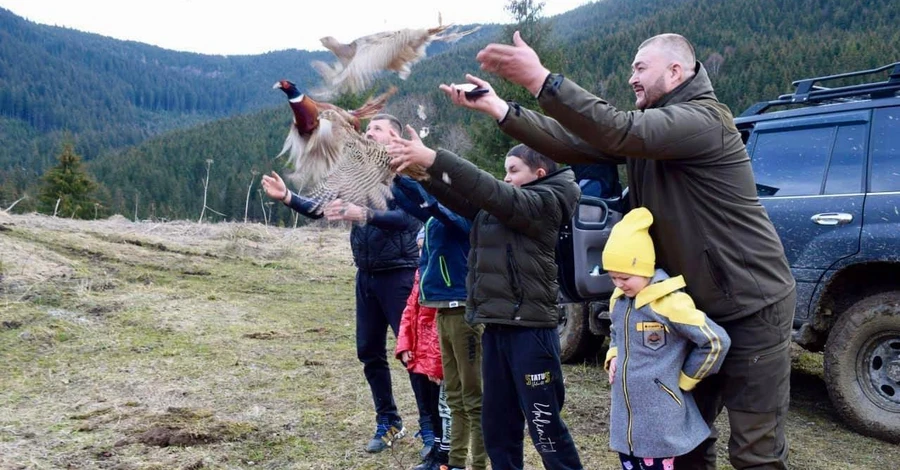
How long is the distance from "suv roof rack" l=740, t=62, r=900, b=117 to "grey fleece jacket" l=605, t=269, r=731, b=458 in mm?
3241

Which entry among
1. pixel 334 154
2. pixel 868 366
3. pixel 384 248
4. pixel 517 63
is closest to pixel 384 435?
pixel 384 248

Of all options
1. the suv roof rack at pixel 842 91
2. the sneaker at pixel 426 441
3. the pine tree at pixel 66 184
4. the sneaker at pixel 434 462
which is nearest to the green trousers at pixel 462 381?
the sneaker at pixel 434 462

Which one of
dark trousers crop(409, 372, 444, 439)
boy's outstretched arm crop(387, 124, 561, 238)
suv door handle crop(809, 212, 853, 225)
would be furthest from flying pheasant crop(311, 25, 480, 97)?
suv door handle crop(809, 212, 853, 225)

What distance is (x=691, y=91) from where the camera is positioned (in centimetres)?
221

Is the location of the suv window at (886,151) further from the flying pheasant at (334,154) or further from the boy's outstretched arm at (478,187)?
the flying pheasant at (334,154)

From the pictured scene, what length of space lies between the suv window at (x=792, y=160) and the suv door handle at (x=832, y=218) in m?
0.20

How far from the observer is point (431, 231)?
3629 mm

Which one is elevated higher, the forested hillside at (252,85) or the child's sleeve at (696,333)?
the forested hillside at (252,85)

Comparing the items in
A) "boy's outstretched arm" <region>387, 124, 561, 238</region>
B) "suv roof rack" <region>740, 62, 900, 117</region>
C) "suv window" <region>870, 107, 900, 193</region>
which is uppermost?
"suv roof rack" <region>740, 62, 900, 117</region>

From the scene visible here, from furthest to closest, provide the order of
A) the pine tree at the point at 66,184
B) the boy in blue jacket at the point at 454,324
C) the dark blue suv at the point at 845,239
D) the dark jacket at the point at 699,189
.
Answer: the pine tree at the point at 66,184, the dark blue suv at the point at 845,239, the boy in blue jacket at the point at 454,324, the dark jacket at the point at 699,189

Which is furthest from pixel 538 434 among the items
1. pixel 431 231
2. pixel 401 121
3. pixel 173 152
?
pixel 173 152

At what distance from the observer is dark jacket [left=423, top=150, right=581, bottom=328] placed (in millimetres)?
2869

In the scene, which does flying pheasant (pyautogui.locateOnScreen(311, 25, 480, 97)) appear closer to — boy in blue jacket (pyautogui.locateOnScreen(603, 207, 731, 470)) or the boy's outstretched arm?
the boy's outstretched arm

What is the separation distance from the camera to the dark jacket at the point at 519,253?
2.87m
